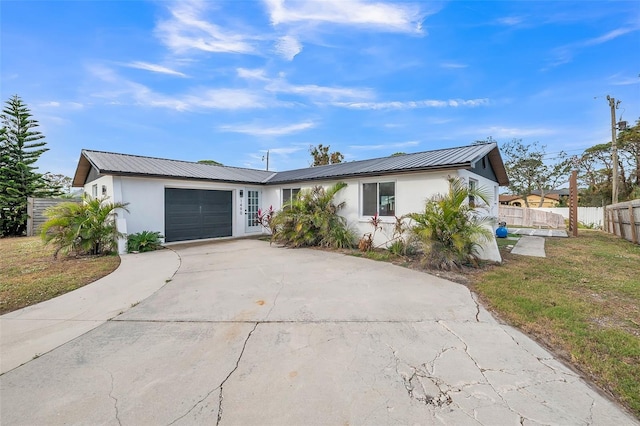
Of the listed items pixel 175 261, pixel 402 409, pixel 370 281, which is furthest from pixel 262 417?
pixel 175 261

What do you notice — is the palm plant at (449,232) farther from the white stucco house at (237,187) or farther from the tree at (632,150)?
the tree at (632,150)

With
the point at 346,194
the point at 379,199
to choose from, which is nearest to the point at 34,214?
the point at 346,194

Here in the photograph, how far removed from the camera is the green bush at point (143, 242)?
8.46 m

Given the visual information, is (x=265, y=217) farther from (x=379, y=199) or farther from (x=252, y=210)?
(x=379, y=199)

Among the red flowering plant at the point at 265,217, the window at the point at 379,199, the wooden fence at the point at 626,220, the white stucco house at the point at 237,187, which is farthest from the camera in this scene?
the red flowering plant at the point at 265,217

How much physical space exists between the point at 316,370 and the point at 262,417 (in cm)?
70

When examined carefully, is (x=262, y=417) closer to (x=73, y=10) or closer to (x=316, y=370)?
(x=316, y=370)

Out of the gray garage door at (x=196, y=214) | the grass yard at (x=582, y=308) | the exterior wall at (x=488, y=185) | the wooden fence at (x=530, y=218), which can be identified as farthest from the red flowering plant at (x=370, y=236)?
the wooden fence at (x=530, y=218)

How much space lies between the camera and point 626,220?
439 inches

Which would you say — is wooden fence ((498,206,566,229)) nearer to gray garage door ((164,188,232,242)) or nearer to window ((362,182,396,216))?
window ((362,182,396,216))

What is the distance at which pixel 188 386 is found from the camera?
2.28 metres

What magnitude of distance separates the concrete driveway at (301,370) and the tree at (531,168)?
3356 centimetres

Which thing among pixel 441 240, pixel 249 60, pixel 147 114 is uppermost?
pixel 249 60

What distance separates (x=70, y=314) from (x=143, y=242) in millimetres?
5197
